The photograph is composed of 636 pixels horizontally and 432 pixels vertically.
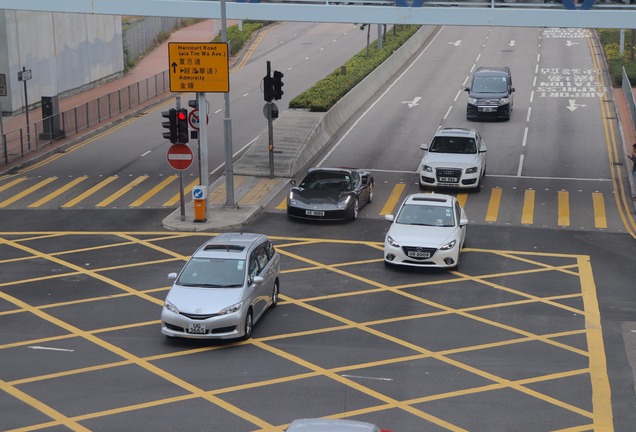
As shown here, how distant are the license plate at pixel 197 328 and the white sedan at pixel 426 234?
696 centimetres

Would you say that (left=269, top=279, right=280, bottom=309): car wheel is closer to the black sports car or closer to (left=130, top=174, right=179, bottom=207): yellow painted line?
the black sports car

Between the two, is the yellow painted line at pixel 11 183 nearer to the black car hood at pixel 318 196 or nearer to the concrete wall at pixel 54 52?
the black car hood at pixel 318 196

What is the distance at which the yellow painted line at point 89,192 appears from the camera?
106 feet

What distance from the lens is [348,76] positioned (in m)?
51.4

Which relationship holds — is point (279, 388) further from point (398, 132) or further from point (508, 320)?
point (398, 132)

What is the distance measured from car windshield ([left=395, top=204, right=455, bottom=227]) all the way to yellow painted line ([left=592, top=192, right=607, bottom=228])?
622 cm

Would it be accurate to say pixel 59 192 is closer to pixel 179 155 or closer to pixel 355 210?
pixel 179 155

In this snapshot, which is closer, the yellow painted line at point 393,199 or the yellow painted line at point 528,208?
the yellow painted line at point 528,208

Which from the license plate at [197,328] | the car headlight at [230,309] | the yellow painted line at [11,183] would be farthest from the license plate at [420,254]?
the yellow painted line at [11,183]

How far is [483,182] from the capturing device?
35.2 m

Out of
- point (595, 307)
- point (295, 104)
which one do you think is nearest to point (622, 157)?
point (295, 104)

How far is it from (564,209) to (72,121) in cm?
2242

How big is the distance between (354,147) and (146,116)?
12155 mm

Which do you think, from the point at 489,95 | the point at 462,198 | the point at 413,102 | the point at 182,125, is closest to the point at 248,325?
the point at 182,125
